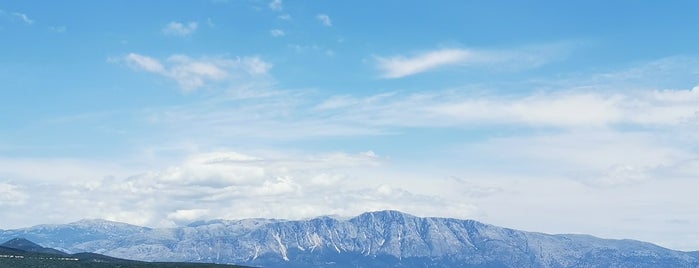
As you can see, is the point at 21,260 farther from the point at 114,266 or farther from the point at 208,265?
the point at 208,265

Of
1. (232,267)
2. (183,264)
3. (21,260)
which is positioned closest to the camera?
(21,260)

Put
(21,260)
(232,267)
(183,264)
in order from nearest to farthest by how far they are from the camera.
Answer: (21,260) → (183,264) → (232,267)

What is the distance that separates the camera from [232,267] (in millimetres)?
185000

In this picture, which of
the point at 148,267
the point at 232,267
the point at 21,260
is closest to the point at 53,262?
the point at 21,260

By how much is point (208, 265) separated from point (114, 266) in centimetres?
3498

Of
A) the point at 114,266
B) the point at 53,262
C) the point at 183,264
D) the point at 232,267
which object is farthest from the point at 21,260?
the point at 232,267

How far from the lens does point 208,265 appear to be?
18300 centimetres

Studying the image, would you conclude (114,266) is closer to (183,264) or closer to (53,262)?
(53,262)

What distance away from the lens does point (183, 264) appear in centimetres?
17312

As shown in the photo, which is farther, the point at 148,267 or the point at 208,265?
the point at 208,265

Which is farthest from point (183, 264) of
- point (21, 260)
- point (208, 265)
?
point (21, 260)

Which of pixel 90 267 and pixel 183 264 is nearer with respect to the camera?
pixel 90 267

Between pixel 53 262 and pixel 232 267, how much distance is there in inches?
1944

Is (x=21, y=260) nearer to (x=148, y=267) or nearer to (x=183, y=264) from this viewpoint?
(x=148, y=267)
